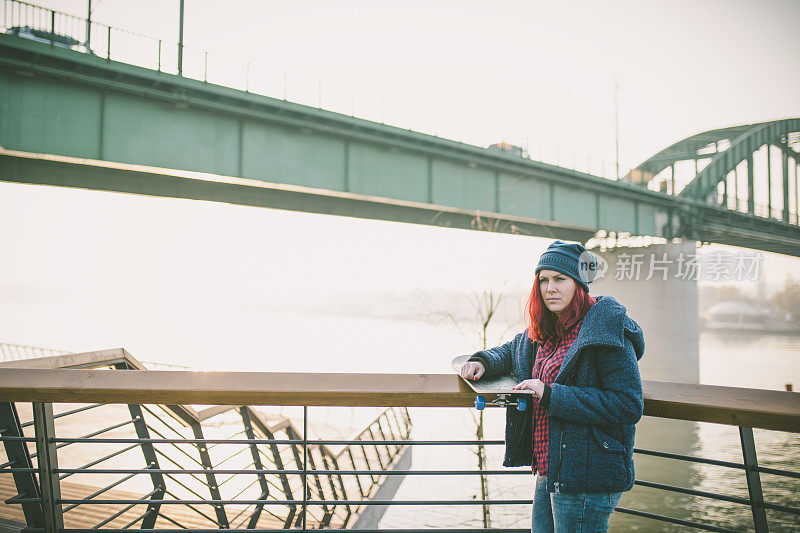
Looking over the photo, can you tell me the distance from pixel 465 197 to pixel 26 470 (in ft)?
55.1

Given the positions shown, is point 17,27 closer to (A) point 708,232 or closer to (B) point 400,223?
(B) point 400,223

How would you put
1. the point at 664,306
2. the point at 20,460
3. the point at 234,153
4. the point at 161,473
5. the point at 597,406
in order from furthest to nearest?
the point at 664,306 → the point at 234,153 → the point at 161,473 → the point at 20,460 → the point at 597,406

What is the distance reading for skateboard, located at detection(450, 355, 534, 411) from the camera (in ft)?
6.44

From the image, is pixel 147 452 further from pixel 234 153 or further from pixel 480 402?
pixel 234 153

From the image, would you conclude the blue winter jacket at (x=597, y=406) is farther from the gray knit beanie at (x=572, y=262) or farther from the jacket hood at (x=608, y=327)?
the gray knit beanie at (x=572, y=262)

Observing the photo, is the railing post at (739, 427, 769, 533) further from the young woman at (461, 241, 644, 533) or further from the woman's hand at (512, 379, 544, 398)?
the woman's hand at (512, 379, 544, 398)

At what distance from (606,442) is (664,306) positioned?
33.3 meters

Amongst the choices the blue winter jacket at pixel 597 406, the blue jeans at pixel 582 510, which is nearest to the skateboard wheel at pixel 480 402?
the blue winter jacket at pixel 597 406

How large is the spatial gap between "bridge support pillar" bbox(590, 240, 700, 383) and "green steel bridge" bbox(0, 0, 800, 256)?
688cm

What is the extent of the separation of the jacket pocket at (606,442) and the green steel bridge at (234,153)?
5.84 metres

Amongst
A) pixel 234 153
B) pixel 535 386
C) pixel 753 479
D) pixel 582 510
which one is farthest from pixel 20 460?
pixel 234 153

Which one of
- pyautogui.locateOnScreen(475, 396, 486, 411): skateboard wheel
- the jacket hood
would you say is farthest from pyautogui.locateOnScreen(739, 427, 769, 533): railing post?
pyautogui.locateOnScreen(475, 396, 486, 411): skateboard wheel

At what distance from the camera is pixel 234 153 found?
13.9 m

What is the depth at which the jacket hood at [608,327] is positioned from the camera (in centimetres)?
185
